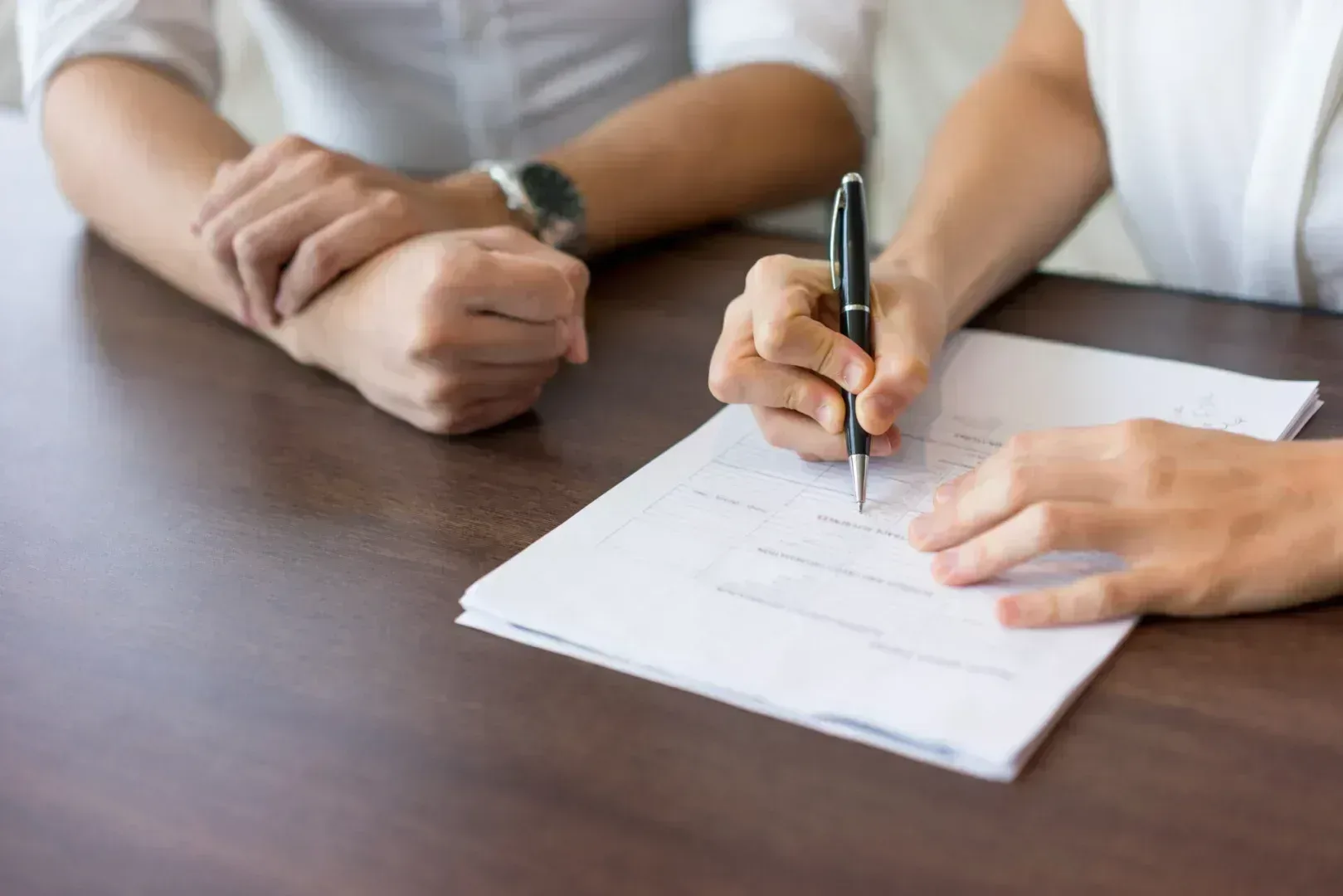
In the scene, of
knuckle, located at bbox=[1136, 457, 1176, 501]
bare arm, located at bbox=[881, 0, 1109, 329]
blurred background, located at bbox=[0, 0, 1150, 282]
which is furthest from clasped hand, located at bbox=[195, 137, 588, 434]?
blurred background, located at bbox=[0, 0, 1150, 282]

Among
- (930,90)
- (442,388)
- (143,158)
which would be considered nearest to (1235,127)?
(442,388)

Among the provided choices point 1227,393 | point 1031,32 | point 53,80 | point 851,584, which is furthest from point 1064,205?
point 53,80

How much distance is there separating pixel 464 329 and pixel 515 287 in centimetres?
4

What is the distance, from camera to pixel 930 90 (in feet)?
6.32

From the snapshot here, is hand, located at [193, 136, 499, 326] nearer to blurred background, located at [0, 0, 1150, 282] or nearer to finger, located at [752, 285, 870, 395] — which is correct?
finger, located at [752, 285, 870, 395]

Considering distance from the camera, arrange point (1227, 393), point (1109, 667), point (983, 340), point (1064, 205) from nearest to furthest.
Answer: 1. point (1109, 667)
2. point (1227, 393)
3. point (983, 340)
4. point (1064, 205)

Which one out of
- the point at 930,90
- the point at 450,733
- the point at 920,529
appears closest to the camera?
the point at 450,733

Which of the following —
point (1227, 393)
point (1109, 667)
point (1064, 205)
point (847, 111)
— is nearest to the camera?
point (1109, 667)

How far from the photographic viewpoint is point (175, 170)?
38.8 inches

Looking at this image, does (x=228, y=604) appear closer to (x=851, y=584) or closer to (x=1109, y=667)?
(x=851, y=584)

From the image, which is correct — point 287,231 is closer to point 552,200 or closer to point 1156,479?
point 552,200

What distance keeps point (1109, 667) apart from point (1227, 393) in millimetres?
284

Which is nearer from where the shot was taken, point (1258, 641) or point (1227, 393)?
point (1258, 641)

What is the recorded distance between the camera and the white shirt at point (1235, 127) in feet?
2.74
